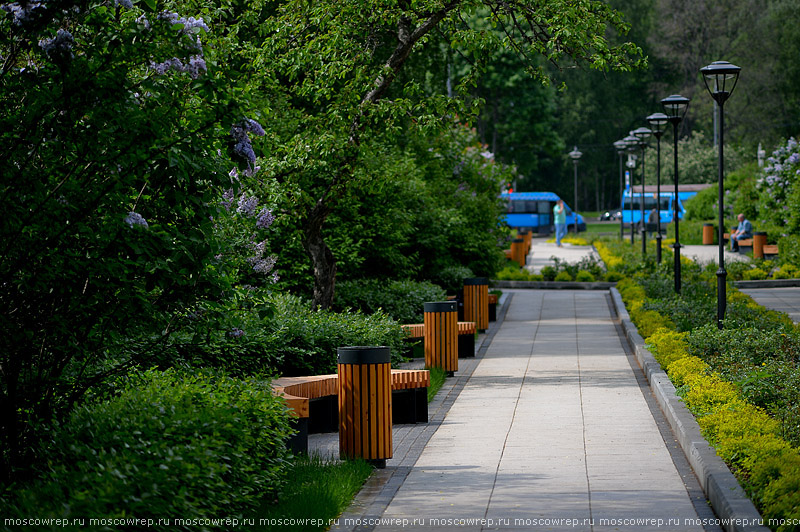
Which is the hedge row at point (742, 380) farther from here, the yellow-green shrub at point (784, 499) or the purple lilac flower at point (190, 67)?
the purple lilac flower at point (190, 67)

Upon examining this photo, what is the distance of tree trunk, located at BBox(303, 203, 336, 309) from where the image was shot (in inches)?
556

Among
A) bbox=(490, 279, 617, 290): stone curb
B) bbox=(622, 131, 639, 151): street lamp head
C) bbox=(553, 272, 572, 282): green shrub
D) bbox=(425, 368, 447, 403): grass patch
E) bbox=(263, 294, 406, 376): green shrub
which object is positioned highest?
bbox=(622, 131, 639, 151): street lamp head

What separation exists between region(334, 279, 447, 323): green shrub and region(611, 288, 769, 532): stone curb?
5.19m

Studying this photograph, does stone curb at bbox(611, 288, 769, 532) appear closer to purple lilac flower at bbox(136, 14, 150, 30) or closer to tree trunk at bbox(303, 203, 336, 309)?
purple lilac flower at bbox(136, 14, 150, 30)

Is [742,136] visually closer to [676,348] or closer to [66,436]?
[676,348]

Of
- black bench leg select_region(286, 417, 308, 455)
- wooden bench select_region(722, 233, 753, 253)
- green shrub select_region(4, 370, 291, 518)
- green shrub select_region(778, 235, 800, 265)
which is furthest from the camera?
wooden bench select_region(722, 233, 753, 253)

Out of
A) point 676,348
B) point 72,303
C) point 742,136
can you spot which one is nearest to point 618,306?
point 676,348

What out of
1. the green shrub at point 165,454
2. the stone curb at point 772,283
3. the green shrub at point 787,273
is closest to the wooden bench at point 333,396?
the green shrub at point 165,454

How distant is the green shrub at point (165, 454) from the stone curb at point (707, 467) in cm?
272

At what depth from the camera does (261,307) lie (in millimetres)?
7383

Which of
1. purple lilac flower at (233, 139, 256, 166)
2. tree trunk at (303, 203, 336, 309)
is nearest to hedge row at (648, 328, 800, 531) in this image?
purple lilac flower at (233, 139, 256, 166)

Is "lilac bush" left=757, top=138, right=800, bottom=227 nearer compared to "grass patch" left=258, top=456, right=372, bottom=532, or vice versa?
"grass patch" left=258, top=456, right=372, bottom=532

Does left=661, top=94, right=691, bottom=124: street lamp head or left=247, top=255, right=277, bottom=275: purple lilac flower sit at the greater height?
left=661, top=94, right=691, bottom=124: street lamp head

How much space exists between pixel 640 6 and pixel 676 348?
71351mm
